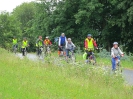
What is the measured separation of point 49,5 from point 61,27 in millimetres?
4638

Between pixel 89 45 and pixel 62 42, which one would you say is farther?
pixel 62 42

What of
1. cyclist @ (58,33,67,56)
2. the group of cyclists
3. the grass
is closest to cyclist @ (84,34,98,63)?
the group of cyclists

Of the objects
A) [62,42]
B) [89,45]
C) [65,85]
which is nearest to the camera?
[65,85]

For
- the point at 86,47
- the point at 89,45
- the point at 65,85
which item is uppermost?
the point at 89,45

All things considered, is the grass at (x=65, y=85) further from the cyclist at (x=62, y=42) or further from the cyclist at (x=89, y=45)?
the cyclist at (x=62, y=42)

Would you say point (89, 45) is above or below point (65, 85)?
above

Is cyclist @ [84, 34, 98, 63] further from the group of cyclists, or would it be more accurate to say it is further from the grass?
the grass

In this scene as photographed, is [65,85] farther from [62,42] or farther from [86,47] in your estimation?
[62,42]

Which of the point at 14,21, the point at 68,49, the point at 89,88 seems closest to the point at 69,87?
the point at 89,88

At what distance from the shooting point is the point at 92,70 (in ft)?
45.0

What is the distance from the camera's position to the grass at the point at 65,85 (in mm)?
9672

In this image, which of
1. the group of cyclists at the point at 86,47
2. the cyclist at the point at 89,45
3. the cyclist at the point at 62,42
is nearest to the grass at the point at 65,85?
the group of cyclists at the point at 86,47

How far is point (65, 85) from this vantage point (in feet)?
38.2

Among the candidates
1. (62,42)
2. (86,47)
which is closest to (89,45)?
(86,47)
